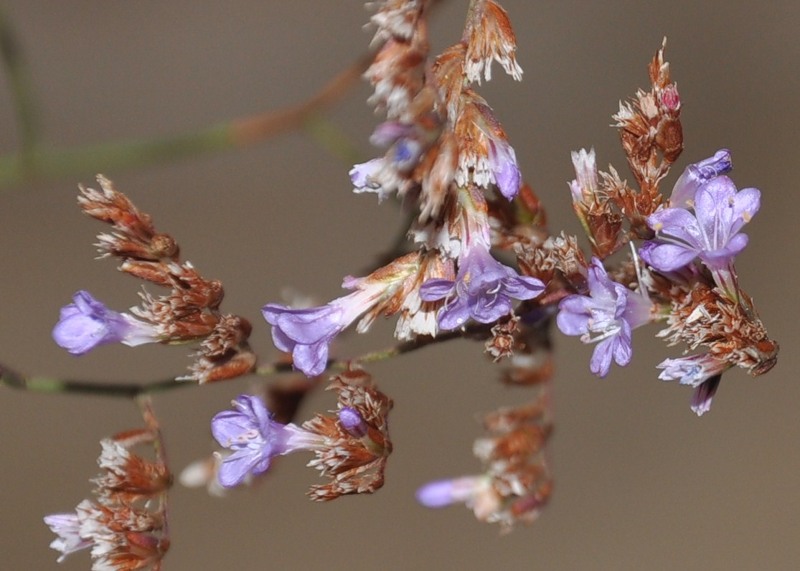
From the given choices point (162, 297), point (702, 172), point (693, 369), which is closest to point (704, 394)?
point (693, 369)

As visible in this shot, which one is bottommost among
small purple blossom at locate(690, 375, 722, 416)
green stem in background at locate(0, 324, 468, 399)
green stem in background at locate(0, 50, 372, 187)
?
small purple blossom at locate(690, 375, 722, 416)

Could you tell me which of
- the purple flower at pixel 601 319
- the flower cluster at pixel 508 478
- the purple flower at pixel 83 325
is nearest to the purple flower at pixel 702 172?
the purple flower at pixel 601 319

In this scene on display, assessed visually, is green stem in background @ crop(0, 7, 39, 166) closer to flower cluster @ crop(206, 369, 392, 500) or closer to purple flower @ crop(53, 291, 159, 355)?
purple flower @ crop(53, 291, 159, 355)

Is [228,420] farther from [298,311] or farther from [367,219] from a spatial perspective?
[367,219]

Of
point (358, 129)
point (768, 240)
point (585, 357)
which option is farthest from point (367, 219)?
point (768, 240)

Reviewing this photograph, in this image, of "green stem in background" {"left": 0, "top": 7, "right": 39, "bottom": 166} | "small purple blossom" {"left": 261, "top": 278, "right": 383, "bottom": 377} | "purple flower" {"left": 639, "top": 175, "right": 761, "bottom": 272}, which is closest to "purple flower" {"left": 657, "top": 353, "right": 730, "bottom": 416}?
"purple flower" {"left": 639, "top": 175, "right": 761, "bottom": 272}

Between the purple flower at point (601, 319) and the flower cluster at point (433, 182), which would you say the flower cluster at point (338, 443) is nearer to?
the flower cluster at point (433, 182)

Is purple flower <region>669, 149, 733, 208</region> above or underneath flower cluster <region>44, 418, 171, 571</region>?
above
